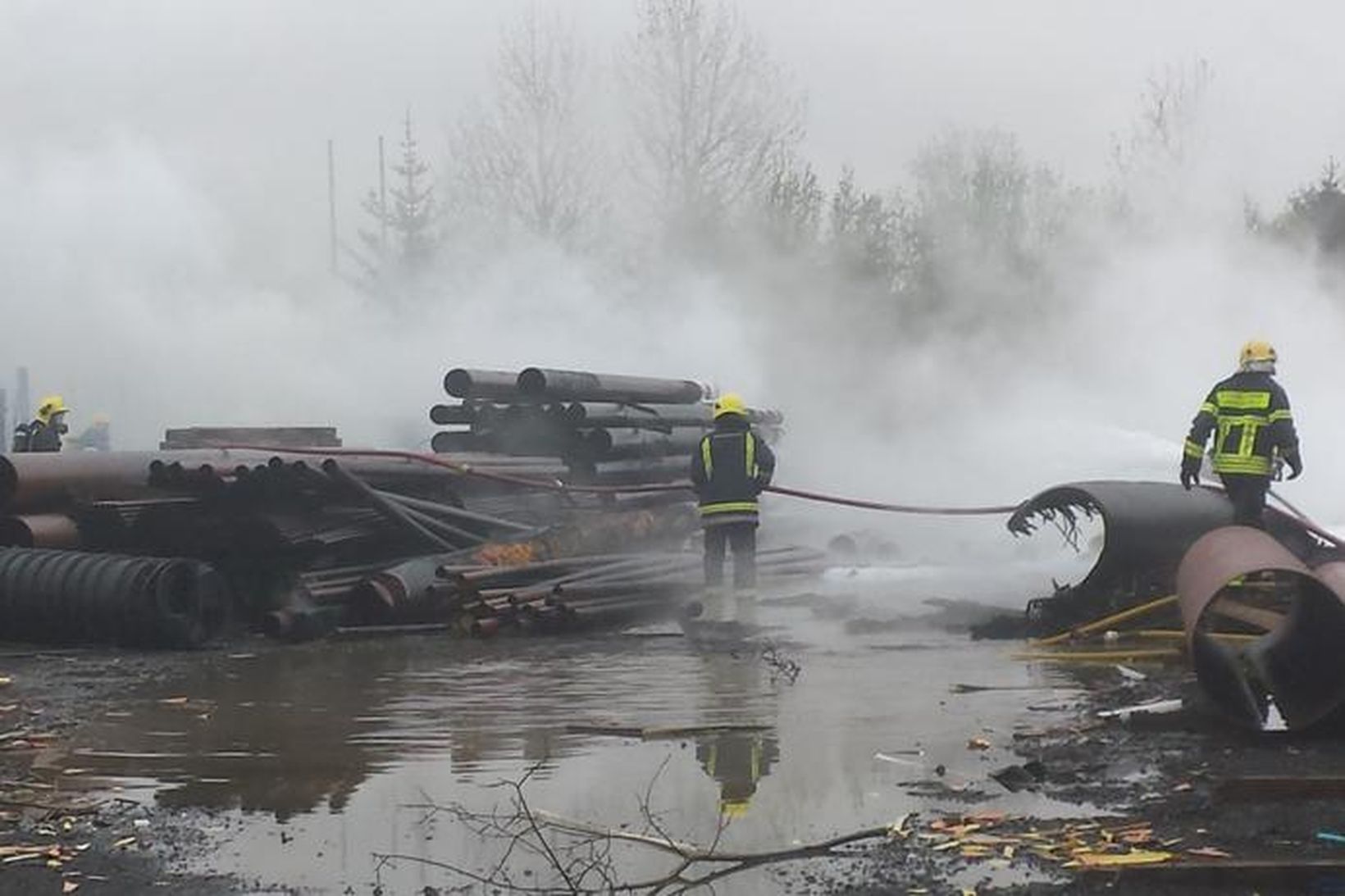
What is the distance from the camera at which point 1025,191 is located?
100ft

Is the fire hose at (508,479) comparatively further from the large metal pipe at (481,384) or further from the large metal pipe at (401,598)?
the large metal pipe at (401,598)

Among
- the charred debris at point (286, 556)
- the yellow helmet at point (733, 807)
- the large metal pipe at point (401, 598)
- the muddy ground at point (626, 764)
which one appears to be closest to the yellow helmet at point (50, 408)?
the charred debris at point (286, 556)

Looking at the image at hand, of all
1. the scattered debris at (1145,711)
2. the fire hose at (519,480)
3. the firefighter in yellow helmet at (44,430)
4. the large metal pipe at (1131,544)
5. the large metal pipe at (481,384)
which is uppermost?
the large metal pipe at (481,384)

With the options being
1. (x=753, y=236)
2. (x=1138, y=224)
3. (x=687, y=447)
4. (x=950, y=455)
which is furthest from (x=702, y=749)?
(x=753, y=236)

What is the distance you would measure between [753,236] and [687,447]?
11.0 metres

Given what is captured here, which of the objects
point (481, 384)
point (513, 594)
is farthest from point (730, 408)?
point (481, 384)

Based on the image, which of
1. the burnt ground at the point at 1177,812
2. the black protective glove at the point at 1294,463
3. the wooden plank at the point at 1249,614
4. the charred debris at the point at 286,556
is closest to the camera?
the burnt ground at the point at 1177,812

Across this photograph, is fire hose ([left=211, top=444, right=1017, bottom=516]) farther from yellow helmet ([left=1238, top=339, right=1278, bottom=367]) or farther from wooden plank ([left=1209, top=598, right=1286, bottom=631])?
wooden plank ([left=1209, top=598, right=1286, bottom=631])

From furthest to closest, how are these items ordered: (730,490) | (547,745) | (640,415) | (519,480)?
1. (640,415)
2. (519,480)
3. (730,490)
4. (547,745)

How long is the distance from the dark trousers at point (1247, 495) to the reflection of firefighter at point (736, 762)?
4768 millimetres

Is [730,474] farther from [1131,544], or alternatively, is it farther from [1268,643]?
[1268,643]

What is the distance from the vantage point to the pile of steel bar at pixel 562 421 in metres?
16.6

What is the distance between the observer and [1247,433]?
10.8 m

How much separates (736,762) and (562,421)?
10272 millimetres
